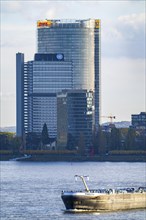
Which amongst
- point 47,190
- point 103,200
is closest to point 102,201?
point 103,200

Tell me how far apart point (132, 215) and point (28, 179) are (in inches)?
2088

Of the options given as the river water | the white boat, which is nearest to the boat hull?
the white boat

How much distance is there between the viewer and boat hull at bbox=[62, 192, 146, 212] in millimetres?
99812

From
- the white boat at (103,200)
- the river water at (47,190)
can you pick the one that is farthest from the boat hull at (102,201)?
the river water at (47,190)

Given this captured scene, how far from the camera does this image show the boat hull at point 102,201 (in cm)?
9981

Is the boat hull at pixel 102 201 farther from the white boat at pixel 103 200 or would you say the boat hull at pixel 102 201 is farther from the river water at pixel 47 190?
the river water at pixel 47 190

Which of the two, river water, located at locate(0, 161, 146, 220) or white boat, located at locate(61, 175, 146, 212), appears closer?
river water, located at locate(0, 161, 146, 220)

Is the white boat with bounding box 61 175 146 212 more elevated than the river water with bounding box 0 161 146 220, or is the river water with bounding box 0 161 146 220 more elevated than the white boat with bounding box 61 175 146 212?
the white boat with bounding box 61 175 146 212

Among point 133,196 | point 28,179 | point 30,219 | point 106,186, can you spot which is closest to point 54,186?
point 106,186

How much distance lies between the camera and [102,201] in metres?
101

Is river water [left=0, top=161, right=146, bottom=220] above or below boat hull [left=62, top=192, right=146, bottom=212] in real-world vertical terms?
below

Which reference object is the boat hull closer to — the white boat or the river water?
the white boat

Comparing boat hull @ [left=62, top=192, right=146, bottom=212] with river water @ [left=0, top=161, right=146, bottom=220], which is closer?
river water @ [left=0, top=161, right=146, bottom=220]

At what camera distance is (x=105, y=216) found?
96.4m
